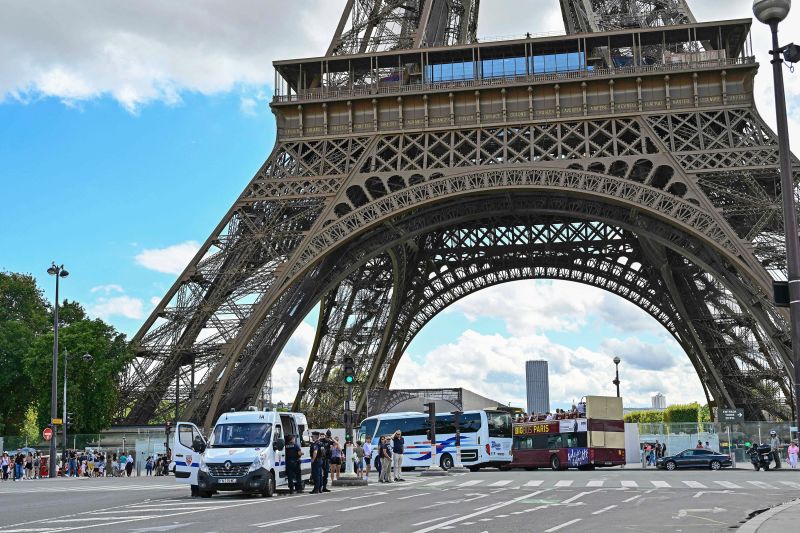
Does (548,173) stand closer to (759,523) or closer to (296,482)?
(296,482)

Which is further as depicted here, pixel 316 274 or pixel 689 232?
pixel 316 274

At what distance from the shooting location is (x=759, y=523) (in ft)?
49.8

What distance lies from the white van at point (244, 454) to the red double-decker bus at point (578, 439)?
19721mm

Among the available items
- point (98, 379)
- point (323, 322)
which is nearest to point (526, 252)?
point (323, 322)

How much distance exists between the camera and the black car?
4472 cm

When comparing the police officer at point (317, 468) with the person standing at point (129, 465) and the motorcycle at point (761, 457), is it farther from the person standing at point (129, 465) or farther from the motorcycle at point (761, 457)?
the person standing at point (129, 465)

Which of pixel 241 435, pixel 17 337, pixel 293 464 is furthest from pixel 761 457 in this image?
pixel 17 337

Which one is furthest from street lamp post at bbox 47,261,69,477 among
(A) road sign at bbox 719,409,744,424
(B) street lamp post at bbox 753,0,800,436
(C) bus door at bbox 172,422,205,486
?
(B) street lamp post at bbox 753,0,800,436

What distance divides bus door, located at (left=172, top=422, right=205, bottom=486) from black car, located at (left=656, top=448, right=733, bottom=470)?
22.2 meters

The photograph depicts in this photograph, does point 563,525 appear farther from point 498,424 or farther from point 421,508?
Answer: point 498,424

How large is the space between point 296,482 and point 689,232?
20981mm

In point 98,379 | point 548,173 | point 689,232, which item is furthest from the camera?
point 98,379

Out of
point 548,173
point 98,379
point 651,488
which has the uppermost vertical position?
point 548,173

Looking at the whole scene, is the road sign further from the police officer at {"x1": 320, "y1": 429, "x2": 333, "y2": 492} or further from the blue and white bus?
the police officer at {"x1": 320, "y1": 429, "x2": 333, "y2": 492}
